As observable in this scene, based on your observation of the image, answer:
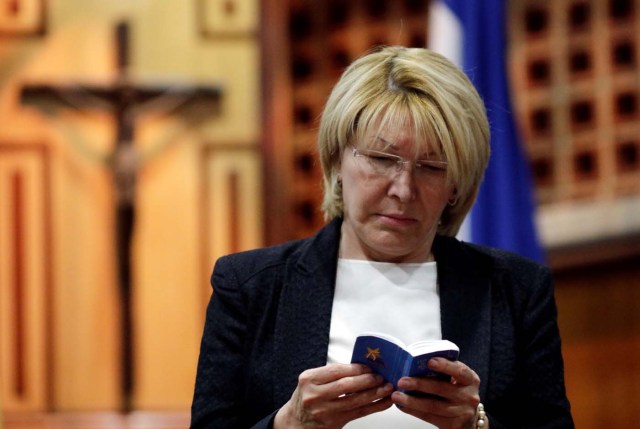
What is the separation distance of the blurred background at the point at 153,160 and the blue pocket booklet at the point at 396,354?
268 cm

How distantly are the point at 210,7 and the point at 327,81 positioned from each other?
22.7 inches

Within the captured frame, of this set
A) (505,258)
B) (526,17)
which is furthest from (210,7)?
(505,258)

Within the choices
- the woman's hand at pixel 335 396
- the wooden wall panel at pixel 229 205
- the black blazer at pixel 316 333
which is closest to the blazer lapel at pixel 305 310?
the black blazer at pixel 316 333

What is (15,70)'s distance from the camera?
4137 millimetres

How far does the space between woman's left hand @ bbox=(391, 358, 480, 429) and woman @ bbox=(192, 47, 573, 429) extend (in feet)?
0.24

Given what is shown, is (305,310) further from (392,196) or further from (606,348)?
(606,348)

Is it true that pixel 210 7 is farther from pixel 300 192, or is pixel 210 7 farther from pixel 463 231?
pixel 463 231

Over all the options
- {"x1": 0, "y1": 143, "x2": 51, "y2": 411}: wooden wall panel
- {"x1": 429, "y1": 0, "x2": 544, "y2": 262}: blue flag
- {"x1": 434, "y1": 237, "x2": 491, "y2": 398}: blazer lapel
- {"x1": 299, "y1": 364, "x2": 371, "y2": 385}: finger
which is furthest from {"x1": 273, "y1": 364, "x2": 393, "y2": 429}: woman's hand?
{"x1": 0, "y1": 143, "x2": 51, "y2": 411}: wooden wall panel

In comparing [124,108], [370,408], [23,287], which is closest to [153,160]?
[124,108]

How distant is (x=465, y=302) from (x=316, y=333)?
11.1 inches

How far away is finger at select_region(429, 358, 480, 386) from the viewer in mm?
1473

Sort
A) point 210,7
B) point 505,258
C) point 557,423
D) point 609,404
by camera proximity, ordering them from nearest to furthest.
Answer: point 557,423
point 505,258
point 609,404
point 210,7

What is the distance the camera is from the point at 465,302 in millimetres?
1816

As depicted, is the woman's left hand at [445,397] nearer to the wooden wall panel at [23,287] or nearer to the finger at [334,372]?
the finger at [334,372]
